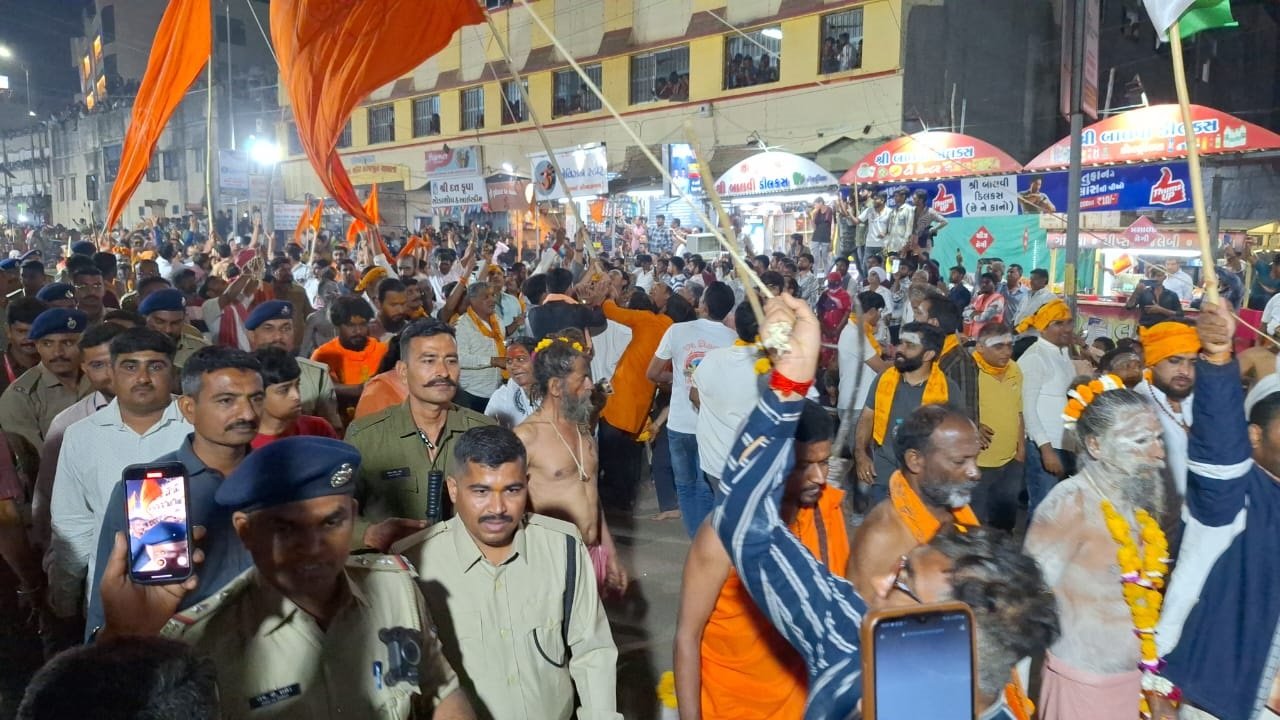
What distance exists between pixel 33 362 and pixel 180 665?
18.3 ft

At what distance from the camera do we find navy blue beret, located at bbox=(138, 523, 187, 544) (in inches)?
89.4

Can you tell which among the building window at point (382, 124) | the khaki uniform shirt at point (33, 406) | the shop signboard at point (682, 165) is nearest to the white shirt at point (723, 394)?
the khaki uniform shirt at point (33, 406)

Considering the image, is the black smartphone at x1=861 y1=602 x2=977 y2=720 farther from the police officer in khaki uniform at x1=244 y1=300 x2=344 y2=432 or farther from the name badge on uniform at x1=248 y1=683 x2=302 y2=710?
the police officer in khaki uniform at x1=244 y1=300 x2=344 y2=432

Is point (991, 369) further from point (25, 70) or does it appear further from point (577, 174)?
point (25, 70)

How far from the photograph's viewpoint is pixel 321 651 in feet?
7.13

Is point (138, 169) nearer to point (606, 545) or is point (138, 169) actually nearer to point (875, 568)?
point (606, 545)

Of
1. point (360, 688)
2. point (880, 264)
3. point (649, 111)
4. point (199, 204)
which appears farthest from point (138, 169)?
point (199, 204)

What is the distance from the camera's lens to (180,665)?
1.49 m

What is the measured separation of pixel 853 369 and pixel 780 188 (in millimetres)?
10534

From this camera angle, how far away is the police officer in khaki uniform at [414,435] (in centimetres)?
395

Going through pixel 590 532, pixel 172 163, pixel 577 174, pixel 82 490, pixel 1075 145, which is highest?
pixel 172 163

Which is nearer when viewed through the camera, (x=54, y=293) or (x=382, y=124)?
(x=54, y=293)

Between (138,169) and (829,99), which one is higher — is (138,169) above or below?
below

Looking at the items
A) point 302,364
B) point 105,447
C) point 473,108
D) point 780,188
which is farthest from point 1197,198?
point 473,108
